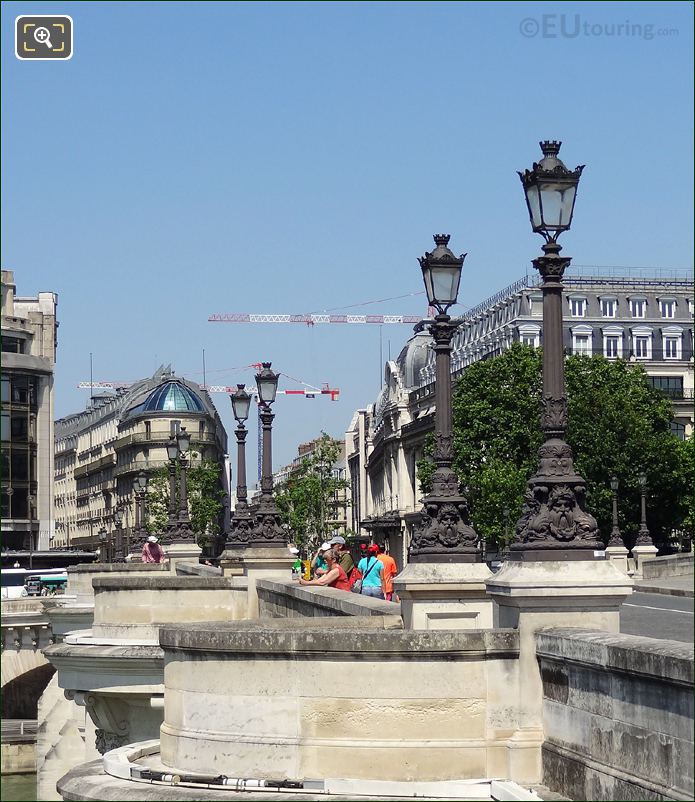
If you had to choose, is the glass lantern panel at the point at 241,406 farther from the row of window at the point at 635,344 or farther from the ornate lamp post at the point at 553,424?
the row of window at the point at 635,344

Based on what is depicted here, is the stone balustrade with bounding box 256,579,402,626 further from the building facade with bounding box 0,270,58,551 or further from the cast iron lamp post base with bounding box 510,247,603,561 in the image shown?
the building facade with bounding box 0,270,58,551

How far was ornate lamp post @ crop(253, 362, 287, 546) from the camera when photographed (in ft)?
99.5

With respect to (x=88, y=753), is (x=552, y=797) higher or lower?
higher

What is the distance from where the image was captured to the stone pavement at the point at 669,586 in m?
44.6

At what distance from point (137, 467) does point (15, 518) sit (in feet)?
152

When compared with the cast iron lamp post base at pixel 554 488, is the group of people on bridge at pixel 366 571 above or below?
below

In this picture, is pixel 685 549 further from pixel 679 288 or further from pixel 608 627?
pixel 608 627

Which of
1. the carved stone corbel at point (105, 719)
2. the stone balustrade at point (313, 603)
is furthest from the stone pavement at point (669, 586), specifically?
the carved stone corbel at point (105, 719)

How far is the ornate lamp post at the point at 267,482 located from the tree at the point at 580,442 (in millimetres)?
40204

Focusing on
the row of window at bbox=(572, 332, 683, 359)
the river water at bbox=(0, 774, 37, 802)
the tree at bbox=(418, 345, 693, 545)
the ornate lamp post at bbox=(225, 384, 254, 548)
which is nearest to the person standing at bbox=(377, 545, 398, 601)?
the river water at bbox=(0, 774, 37, 802)

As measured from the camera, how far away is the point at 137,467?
6245 inches

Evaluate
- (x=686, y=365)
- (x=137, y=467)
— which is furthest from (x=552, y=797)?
(x=137, y=467)

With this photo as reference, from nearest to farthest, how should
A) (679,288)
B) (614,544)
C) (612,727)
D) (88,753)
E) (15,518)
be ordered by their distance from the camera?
(612,727) → (88,753) → (614,544) → (15,518) → (679,288)

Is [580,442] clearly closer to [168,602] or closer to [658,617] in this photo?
→ [658,617]
